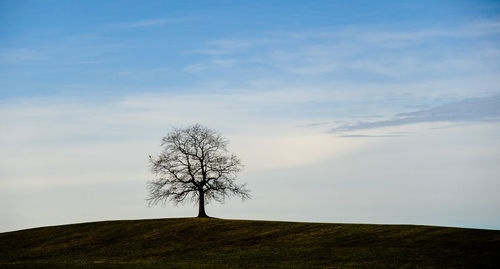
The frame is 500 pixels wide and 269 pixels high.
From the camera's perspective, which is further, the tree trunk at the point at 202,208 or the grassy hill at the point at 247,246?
the tree trunk at the point at 202,208

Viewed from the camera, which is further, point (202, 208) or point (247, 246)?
point (202, 208)

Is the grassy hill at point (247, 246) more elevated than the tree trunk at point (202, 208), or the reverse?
the tree trunk at point (202, 208)

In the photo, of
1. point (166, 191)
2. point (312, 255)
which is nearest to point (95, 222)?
point (166, 191)

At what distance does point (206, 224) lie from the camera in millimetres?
64062

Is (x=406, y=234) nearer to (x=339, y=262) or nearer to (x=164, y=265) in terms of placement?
(x=339, y=262)

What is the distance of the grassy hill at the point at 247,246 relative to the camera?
40.4 metres

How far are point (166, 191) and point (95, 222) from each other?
12887 millimetres

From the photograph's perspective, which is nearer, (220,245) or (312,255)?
(312,255)

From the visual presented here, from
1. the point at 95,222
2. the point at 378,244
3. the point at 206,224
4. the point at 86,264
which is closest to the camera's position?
the point at 86,264

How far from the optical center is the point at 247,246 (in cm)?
5034

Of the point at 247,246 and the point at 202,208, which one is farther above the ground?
the point at 202,208

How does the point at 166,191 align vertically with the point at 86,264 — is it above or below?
above

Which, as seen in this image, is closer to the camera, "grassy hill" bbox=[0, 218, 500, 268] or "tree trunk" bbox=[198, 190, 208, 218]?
"grassy hill" bbox=[0, 218, 500, 268]

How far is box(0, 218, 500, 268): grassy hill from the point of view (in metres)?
40.4
